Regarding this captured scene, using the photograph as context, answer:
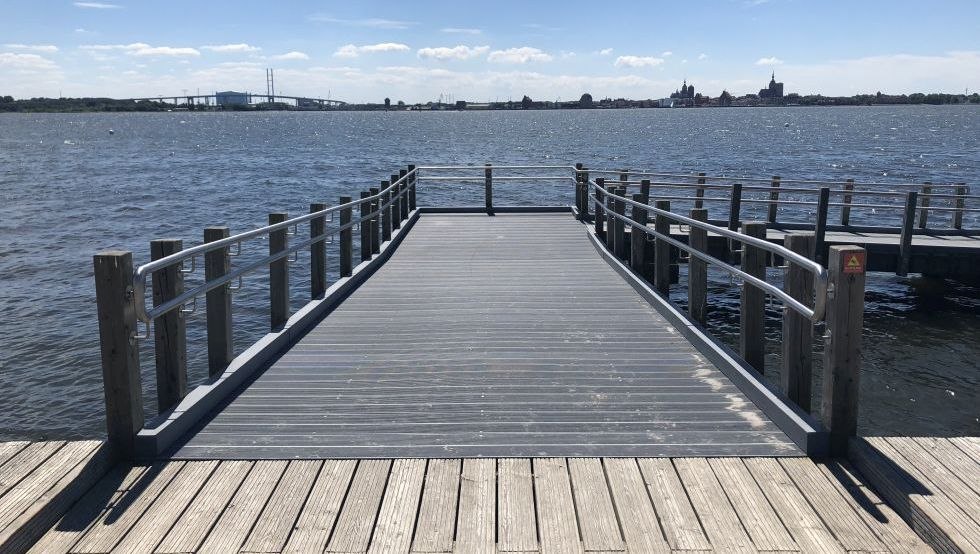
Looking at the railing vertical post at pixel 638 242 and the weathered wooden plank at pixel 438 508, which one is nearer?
the weathered wooden plank at pixel 438 508

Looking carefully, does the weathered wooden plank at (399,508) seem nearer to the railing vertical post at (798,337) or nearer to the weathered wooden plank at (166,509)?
the weathered wooden plank at (166,509)

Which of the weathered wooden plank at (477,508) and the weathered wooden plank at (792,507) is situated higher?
the weathered wooden plank at (792,507)

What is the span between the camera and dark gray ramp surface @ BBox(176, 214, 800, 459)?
5.17m

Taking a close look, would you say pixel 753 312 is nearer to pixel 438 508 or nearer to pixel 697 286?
pixel 697 286

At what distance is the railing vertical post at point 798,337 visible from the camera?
17.7 feet

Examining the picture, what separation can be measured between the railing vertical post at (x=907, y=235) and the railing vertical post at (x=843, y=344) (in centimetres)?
1132

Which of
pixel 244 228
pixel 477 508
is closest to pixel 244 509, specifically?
pixel 477 508

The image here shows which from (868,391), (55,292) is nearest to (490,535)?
(868,391)

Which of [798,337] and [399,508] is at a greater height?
[798,337]

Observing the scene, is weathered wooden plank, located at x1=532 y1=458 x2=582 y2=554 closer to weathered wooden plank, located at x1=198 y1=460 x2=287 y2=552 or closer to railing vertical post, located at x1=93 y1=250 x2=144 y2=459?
weathered wooden plank, located at x1=198 y1=460 x2=287 y2=552

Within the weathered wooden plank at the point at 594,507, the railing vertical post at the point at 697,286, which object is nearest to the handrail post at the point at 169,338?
the weathered wooden plank at the point at 594,507

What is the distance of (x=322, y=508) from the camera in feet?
14.1

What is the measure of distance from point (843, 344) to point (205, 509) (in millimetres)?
3450

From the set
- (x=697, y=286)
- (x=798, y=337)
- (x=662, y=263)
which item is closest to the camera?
(x=798, y=337)
